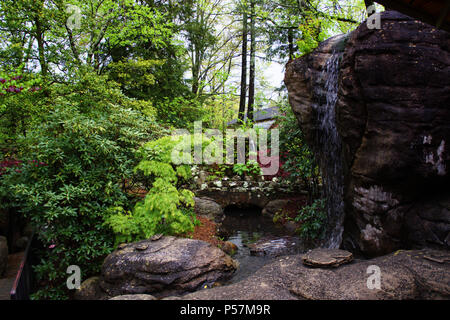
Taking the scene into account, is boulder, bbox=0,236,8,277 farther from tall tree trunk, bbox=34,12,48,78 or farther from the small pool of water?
the small pool of water

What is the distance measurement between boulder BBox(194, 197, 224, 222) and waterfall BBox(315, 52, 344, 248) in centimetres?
343

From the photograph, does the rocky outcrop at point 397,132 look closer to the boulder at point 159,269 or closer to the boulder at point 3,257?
the boulder at point 159,269

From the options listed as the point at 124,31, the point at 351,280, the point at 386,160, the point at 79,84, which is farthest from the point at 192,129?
the point at 351,280

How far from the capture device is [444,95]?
12.5 ft

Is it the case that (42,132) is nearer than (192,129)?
Yes

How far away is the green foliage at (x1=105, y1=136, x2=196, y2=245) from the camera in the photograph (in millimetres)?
4512

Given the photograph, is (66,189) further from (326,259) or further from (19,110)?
(326,259)

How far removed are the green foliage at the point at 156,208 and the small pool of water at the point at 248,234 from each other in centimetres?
143

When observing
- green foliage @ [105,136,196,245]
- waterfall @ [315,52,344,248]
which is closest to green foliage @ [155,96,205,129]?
green foliage @ [105,136,196,245]

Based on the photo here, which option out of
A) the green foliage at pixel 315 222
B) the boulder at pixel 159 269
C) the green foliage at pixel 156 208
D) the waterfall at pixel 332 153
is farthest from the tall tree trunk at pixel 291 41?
the boulder at pixel 159 269

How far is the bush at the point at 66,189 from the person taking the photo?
12.8 feet

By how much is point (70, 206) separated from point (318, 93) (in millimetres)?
5644

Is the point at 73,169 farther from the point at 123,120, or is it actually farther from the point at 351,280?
the point at 351,280

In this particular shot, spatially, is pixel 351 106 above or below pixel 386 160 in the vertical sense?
above
